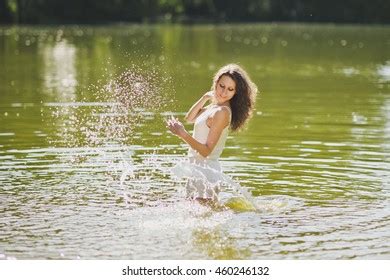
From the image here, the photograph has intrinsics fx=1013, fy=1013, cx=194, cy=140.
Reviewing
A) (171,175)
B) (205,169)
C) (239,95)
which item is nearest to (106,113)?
(171,175)

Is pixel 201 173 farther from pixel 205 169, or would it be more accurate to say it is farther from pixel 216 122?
pixel 216 122

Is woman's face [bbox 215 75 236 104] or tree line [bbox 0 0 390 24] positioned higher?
tree line [bbox 0 0 390 24]

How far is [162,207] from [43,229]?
1461 millimetres

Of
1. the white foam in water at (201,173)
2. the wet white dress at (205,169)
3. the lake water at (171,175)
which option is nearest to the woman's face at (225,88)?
the wet white dress at (205,169)

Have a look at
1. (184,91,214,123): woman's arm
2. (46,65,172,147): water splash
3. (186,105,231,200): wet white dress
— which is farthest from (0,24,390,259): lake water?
(184,91,214,123): woman's arm

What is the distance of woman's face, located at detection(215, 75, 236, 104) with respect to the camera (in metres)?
10.4

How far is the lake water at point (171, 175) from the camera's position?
30.3 ft

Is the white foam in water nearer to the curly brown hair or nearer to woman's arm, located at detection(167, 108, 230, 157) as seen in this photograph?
woman's arm, located at detection(167, 108, 230, 157)

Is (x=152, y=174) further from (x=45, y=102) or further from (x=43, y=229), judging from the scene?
(x=45, y=102)

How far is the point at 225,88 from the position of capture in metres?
10.4

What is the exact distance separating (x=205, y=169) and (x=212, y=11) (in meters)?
106

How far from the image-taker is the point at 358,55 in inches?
1661

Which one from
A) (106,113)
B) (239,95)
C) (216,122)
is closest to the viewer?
(216,122)

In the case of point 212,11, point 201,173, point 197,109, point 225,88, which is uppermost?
point 212,11
